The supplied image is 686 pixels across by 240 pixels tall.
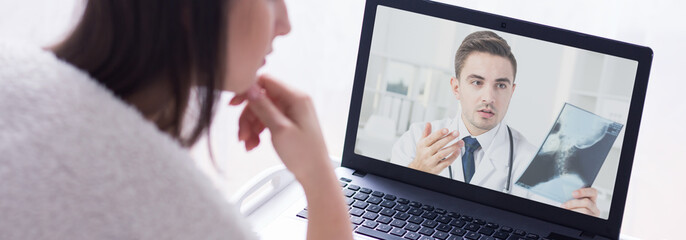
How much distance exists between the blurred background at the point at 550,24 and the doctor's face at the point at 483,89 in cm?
69

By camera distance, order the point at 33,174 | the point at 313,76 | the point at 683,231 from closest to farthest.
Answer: the point at 33,174, the point at 683,231, the point at 313,76

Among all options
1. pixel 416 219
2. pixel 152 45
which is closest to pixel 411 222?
pixel 416 219

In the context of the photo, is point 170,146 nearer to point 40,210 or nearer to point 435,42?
point 40,210

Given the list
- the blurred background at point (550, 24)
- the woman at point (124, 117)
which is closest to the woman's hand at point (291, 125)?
the woman at point (124, 117)

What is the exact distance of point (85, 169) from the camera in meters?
0.52

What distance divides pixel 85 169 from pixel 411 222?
1.79ft

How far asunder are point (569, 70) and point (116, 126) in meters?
0.64

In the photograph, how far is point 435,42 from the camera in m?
1.03

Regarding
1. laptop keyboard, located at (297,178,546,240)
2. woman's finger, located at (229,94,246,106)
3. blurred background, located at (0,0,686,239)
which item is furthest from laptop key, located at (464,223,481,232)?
blurred background, located at (0,0,686,239)

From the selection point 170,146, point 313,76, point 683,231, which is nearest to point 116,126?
point 170,146

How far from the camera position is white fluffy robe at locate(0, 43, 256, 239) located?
513 mm

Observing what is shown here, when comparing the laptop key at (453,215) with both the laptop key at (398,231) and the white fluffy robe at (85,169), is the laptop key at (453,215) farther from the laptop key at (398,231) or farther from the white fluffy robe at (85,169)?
the white fluffy robe at (85,169)

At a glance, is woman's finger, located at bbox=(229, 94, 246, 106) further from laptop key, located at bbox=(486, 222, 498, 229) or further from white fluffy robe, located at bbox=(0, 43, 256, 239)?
laptop key, located at bbox=(486, 222, 498, 229)

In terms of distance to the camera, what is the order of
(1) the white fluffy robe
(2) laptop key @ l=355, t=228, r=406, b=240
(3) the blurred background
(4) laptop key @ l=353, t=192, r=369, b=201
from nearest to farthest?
(1) the white fluffy robe → (2) laptop key @ l=355, t=228, r=406, b=240 → (4) laptop key @ l=353, t=192, r=369, b=201 → (3) the blurred background
